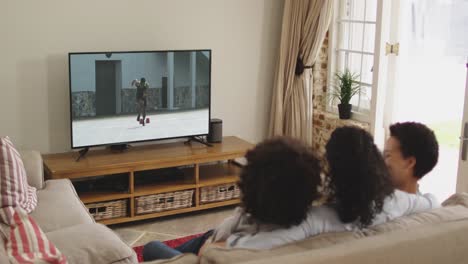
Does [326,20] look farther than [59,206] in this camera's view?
Yes

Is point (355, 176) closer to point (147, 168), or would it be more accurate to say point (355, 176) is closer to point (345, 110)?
point (147, 168)

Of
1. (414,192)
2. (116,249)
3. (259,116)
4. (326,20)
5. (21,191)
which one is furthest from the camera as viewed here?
(259,116)

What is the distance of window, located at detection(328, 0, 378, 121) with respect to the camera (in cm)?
482

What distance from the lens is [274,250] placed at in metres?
1.76

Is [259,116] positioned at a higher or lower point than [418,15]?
lower

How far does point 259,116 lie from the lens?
541 cm

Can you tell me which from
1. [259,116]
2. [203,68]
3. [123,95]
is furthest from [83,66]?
[259,116]

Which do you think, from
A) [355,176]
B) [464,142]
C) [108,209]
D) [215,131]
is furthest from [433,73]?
[355,176]

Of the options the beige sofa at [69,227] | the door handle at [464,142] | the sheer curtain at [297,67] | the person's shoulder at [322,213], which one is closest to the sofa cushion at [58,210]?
the beige sofa at [69,227]

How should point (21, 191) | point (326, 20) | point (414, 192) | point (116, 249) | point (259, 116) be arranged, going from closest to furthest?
1. point (414, 192)
2. point (116, 249)
3. point (21, 191)
4. point (326, 20)
5. point (259, 116)

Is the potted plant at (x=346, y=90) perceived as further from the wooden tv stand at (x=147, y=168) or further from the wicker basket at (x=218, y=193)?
the wicker basket at (x=218, y=193)

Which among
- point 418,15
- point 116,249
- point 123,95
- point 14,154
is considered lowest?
point 116,249

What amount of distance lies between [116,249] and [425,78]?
2.59 meters

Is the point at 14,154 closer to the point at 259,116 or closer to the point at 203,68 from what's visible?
the point at 203,68
